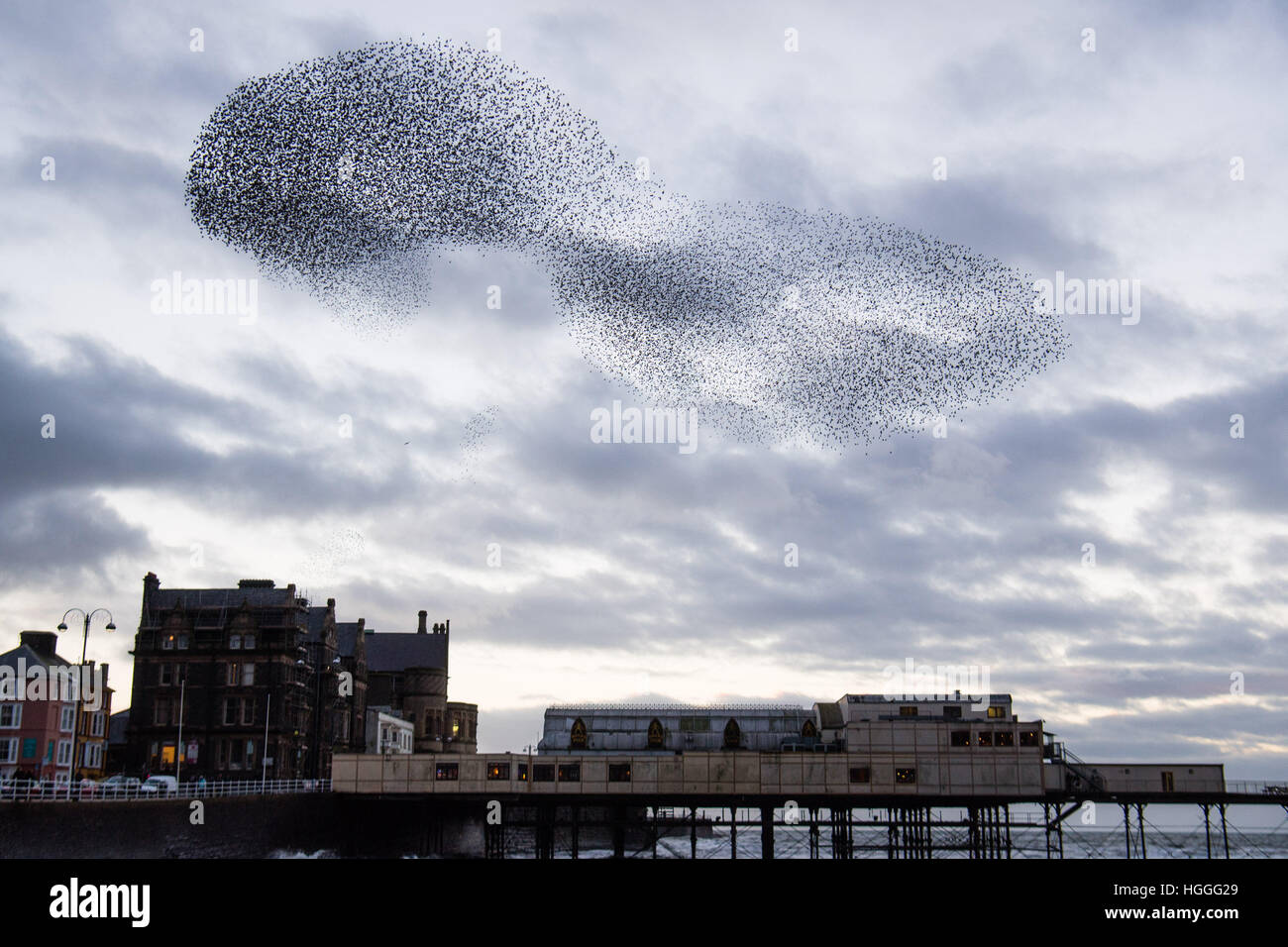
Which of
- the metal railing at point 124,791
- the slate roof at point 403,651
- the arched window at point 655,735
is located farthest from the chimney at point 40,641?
the slate roof at point 403,651

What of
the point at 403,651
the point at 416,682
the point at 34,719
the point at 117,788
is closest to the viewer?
the point at 117,788

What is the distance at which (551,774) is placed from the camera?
9762 cm

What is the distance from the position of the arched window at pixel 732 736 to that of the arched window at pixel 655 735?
230 inches

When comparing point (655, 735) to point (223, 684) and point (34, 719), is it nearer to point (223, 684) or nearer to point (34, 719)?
point (223, 684)

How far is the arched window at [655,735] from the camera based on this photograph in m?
106

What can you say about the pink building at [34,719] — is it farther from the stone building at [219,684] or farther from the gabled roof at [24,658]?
the stone building at [219,684]

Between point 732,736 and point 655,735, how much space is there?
688 cm

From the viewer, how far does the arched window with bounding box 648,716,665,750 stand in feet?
349

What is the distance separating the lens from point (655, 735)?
350 feet

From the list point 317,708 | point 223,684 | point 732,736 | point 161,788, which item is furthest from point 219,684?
point 732,736

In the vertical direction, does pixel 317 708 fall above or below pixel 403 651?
below
